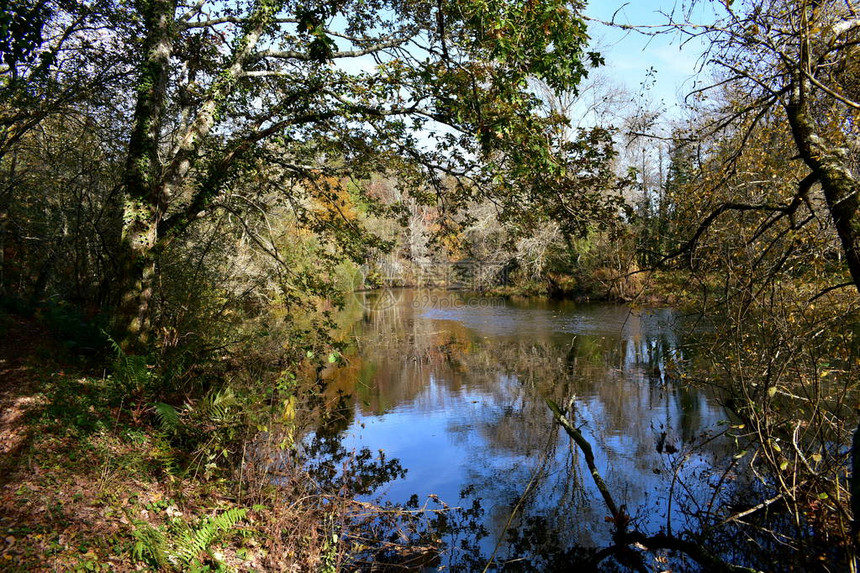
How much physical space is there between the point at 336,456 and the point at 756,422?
20.3 ft

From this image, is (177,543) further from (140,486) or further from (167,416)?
(167,416)

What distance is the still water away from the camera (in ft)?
21.8

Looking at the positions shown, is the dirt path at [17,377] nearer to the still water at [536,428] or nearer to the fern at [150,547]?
the fern at [150,547]

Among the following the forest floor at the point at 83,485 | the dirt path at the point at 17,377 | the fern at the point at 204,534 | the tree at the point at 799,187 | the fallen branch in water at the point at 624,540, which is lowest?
the fallen branch in water at the point at 624,540

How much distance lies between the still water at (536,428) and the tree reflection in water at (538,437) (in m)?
0.03

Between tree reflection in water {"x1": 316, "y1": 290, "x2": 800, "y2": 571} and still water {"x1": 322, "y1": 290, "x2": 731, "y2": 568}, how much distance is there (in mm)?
31

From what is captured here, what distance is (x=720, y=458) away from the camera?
27.0 ft

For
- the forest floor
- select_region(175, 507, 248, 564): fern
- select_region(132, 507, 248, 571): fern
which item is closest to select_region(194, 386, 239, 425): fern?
the forest floor

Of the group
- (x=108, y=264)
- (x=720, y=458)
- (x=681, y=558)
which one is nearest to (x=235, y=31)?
(x=108, y=264)

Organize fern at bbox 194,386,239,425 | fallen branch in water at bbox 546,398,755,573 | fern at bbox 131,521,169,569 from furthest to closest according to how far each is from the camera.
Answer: fern at bbox 194,386,239,425, fallen branch in water at bbox 546,398,755,573, fern at bbox 131,521,169,569

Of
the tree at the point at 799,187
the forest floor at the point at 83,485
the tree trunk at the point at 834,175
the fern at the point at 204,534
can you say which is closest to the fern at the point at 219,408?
the forest floor at the point at 83,485

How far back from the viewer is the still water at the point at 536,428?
262 inches

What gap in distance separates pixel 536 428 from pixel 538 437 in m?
0.46

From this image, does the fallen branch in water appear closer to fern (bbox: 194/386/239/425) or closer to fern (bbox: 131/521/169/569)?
fern (bbox: 194/386/239/425)
